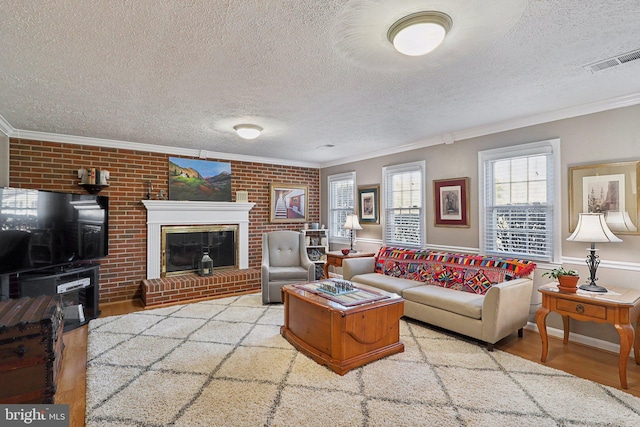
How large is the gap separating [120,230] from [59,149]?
4.18 feet

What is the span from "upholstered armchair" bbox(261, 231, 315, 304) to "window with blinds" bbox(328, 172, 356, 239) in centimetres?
133

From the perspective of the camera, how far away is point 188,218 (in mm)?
5027

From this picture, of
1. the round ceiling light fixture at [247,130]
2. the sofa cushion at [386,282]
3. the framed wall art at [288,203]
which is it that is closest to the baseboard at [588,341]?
the sofa cushion at [386,282]

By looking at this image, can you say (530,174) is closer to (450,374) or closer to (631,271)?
(631,271)

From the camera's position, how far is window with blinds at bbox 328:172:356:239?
5.96m

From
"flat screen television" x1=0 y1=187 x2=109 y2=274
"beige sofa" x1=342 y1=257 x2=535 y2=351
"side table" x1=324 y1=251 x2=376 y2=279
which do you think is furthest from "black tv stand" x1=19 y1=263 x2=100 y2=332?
"beige sofa" x1=342 y1=257 x2=535 y2=351

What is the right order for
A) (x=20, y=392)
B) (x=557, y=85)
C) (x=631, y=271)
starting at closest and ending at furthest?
(x=20, y=392)
(x=557, y=85)
(x=631, y=271)

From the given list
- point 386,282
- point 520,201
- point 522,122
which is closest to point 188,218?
point 386,282

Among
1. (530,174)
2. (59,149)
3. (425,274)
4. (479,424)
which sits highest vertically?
(59,149)

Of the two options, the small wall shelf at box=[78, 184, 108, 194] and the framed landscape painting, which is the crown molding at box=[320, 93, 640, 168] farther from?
the small wall shelf at box=[78, 184, 108, 194]

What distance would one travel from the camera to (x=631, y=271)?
2.88 metres

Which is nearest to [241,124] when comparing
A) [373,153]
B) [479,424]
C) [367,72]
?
[367,72]

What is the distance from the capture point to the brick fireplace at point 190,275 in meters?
4.50

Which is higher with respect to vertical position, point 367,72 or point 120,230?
point 367,72
